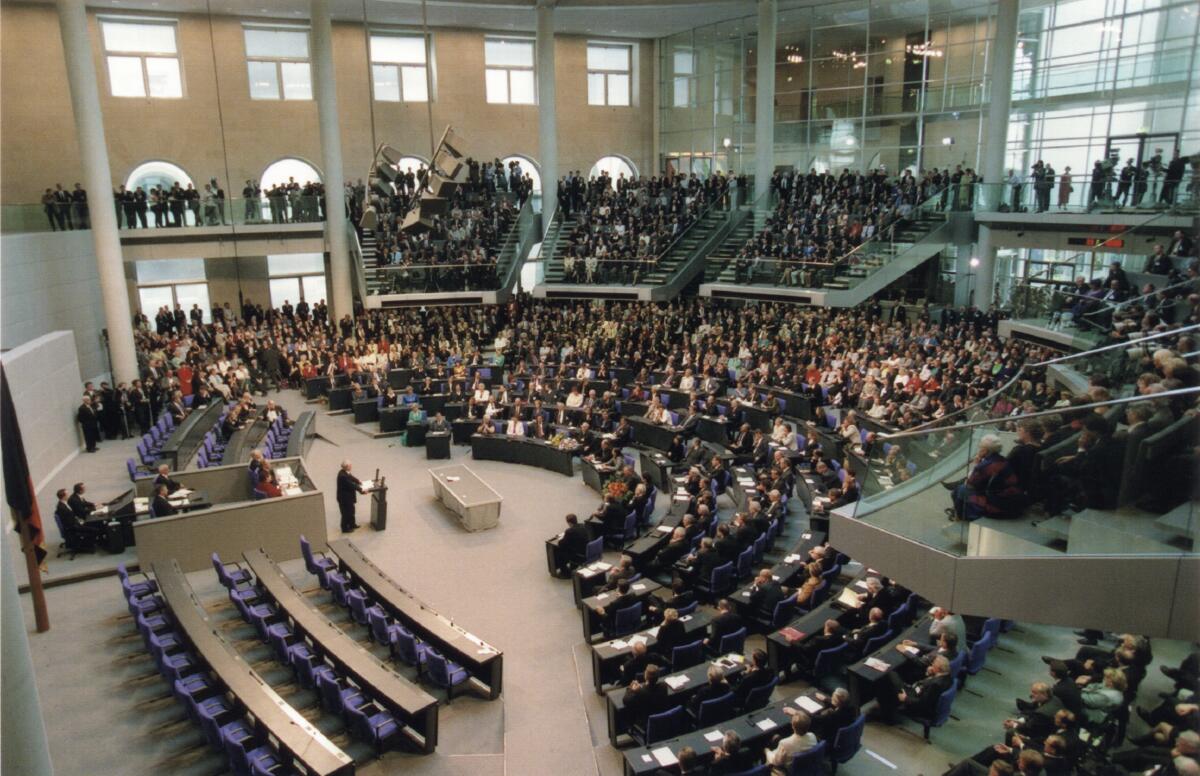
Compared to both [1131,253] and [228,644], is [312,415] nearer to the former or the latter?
[228,644]

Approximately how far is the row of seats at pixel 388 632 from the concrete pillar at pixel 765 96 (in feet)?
70.2

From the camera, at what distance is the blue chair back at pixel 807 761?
7250 mm

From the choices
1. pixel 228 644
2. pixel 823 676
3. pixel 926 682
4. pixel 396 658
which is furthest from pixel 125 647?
pixel 926 682

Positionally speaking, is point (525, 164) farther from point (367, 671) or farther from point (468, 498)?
point (367, 671)

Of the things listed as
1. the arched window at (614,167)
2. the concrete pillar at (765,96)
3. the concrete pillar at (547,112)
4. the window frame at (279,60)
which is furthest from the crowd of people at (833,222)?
the window frame at (279,60)

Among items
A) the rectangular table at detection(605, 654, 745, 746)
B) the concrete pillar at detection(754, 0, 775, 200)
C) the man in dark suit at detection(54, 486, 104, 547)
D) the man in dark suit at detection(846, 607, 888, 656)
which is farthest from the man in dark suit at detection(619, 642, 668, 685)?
A: the concrete pillar at detection(754, 0, 775, 200)

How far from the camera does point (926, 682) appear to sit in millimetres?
8203

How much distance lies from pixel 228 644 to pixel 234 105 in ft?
88.5

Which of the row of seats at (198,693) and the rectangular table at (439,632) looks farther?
the rectangular table at (439,632)

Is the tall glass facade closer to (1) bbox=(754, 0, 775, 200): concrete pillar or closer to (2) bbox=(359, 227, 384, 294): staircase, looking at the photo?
(1) bbox=(754, 0, 775, 200): concrete pillar

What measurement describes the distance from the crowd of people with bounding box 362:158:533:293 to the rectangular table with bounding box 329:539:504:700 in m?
15.0

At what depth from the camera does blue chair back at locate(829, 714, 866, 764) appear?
25.0ft

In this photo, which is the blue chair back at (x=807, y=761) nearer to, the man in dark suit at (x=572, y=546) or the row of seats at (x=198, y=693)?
the row of seats at (x=198, y=693)

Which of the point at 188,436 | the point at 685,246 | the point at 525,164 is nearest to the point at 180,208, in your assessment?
the point at 188,436
